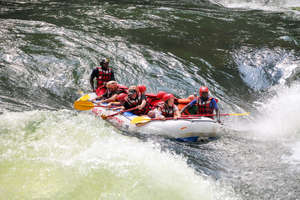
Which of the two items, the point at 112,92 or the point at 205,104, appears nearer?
the point at 205,104

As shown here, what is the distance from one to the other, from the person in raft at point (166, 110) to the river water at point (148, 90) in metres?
0.76

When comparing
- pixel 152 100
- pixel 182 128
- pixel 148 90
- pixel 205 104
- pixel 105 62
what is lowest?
pixel 148 90

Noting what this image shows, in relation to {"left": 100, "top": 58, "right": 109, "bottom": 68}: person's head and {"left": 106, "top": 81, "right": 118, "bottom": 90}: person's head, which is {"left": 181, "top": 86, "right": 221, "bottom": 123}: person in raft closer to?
{"left": 106, "top": 81, "right": 118, "bottom": 90}: person's head

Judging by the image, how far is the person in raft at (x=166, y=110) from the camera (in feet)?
26.7

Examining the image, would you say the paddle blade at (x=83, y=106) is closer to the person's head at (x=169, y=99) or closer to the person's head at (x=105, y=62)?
the person's head at (x=105, y=62)

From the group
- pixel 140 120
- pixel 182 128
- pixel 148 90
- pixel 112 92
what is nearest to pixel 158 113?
pixel 140 120

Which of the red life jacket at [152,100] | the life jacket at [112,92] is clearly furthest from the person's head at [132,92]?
the life jacket at [112,92]

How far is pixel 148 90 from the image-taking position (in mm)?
11039

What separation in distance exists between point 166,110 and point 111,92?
1981 mm

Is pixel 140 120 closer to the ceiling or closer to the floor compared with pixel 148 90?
closer to the ceiling

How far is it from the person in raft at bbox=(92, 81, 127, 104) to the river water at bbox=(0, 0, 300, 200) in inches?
33.3

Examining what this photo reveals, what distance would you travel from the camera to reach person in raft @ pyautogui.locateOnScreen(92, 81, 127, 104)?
30.4ft

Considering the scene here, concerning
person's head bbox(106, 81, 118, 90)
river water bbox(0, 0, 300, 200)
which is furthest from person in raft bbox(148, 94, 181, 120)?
person's head bbox(106, 81, 118, 90)

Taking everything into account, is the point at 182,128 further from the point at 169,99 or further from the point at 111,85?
the point at 111,85
